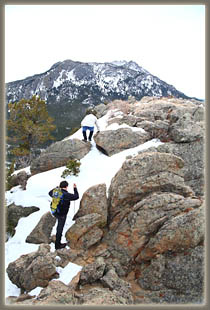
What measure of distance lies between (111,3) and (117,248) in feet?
32.6

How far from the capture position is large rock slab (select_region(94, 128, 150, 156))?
15516 mm

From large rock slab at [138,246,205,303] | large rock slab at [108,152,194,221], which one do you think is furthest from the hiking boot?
large rock slab at [138,246,205,303]

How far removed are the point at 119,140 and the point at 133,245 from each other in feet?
28.4

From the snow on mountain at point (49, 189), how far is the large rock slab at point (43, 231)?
0.25 metres

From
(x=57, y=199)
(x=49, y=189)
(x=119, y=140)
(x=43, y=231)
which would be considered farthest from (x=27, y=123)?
(x=57, y=199)

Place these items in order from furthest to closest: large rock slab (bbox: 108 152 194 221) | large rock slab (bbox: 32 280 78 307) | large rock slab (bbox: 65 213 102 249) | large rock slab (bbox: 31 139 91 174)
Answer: large rock slab (bbox: 31 139 91 174), large rock slab (bbox: 108 152 194 221), large rock slab (bbox: 65 213 102 249), large rock slab (bbox: 32 280 78 307)

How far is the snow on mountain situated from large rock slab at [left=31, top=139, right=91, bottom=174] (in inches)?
31.3

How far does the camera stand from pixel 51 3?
592 centimetres

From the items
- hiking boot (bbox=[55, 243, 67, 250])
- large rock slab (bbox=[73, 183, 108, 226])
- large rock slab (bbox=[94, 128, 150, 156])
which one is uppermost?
large rock slab (bbox=[94, 128, 150, 156])

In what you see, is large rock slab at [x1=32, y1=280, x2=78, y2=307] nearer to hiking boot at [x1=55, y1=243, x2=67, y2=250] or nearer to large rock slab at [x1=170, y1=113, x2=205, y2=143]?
hiking boot at [x1=55, y1=243, x2=67, y2=250]

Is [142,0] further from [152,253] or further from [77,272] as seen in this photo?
[77,272]

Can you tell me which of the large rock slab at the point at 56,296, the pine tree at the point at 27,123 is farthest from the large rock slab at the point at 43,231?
the pine tree at the point at 27,123

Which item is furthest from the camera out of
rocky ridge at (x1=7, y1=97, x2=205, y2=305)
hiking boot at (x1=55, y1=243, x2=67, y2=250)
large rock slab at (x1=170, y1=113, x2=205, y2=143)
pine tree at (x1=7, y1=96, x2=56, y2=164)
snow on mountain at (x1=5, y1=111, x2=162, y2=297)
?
pine tree at (x1=7, y1=96, x2=56, y2=164)

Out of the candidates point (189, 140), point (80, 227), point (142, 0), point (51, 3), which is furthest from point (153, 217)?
point (51, 3)
